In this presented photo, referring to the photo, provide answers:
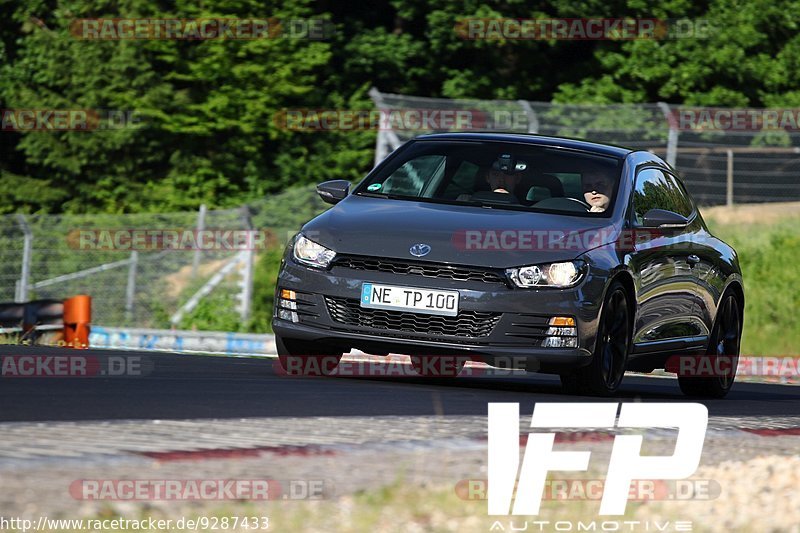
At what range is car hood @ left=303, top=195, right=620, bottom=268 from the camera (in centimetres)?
991

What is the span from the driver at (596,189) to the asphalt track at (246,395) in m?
1.17

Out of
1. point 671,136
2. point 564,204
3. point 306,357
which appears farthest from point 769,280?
point 306,357

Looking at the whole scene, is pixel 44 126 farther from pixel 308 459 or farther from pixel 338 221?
pixel 308 459

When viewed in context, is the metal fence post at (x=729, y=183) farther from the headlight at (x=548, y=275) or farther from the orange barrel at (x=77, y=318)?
the headlight at (x=548, y=275)

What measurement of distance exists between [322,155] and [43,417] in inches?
1234

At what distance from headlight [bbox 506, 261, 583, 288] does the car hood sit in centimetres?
4

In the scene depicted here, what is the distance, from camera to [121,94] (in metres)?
39.2

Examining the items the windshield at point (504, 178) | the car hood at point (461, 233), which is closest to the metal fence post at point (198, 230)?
the windshield at point (504, 178)

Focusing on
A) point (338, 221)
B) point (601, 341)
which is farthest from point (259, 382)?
point (601, 341)

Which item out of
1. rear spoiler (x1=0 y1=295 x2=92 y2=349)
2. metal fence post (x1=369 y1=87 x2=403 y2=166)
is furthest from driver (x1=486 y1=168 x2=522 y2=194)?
metal fence post (x1=369 y1=87 x2=403 y2=166)

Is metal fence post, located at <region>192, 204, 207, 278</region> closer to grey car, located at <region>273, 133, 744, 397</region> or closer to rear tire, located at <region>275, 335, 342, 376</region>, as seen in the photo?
grey car, located at <region>273, 133, 744, 397</region>

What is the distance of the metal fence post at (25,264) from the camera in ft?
83.3

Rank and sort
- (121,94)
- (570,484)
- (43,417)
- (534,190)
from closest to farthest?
(570,484)
(43,417)
(534,190)
(121,94)

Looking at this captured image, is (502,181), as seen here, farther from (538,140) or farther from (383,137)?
(383,137)
